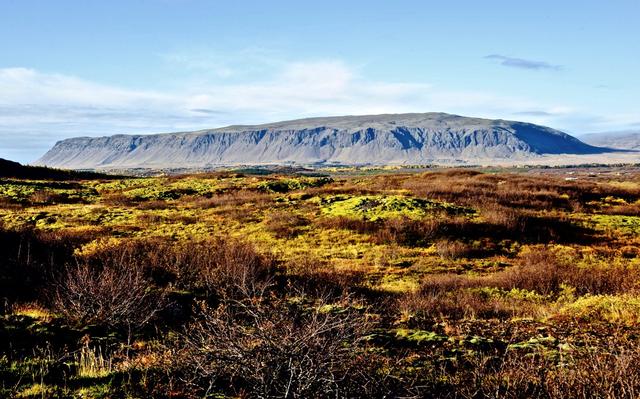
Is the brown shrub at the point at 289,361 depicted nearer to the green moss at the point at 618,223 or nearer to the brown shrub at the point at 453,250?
the brown shrub at the point at 453,250

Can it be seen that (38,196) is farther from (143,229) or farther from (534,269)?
(534,269)

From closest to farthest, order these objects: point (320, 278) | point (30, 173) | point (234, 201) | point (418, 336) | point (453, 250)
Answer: point (418, 336), point (320, 278), point (453, 250), point (234, 201), point (30, 173)

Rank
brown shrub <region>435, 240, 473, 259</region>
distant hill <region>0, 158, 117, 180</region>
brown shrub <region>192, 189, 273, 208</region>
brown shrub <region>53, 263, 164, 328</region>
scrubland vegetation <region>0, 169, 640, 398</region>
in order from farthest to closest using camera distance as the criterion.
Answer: distant hill <region>0, 158, 117, 180</region> → brown shrub <region>192, 189, 273, 208</region> → brown shrub <region>435, 240, 473, 259</region> → brown shrub <region>53, 263, 164, 328</region> → scrubland vegetation <region>0, 169, 640, 398</region>

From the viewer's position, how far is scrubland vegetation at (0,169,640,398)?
16.7 ft

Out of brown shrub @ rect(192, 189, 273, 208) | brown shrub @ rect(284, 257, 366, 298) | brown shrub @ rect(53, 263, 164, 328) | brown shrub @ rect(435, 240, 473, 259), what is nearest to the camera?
brown shrub @ rect(53, 263, 164, 328)

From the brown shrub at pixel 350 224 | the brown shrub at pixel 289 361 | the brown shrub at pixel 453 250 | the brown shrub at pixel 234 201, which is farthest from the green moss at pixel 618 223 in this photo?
the brown shrub at pixel 289 361

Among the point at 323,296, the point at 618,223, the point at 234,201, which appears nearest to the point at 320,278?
the point at 323,296

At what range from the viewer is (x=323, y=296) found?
39.2 ft

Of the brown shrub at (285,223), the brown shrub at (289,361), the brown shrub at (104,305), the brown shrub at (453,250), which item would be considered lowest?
the brown shrub at (453,250)

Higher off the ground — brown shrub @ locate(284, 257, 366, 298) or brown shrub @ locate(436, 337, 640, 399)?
brown shrub @ locate(436, 337, 640, 399)

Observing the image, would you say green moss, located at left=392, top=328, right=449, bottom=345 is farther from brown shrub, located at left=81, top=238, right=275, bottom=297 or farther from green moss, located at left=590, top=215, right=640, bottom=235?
green moss, located at left=590, top=215, right=640, bottom=235

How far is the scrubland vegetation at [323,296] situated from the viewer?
510 cm

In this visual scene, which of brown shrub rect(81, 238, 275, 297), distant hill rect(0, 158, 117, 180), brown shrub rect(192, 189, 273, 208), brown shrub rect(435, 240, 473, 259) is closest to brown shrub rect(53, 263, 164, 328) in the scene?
brown shrub rect(81, 238, 275, 297)

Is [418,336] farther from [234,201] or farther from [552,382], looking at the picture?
[234,201]
